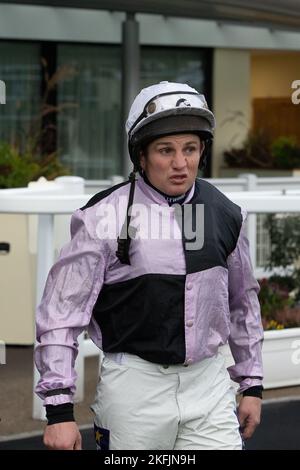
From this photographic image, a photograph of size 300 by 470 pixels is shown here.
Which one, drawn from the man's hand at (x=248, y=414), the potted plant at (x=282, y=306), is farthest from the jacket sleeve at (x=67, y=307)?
the potted plant at (x=282, y=306)

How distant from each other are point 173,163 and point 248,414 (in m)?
0.84

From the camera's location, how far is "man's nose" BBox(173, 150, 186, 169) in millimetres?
3604

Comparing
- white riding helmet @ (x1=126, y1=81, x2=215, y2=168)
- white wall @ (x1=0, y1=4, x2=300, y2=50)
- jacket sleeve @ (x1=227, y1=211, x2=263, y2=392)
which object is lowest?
jacket sleeve @ (x1=227, y1=211, x2=263, y2=392)

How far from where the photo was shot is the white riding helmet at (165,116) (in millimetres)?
3617

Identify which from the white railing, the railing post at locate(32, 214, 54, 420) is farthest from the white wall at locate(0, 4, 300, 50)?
the railing post at locate(32, 214, 54, 420)

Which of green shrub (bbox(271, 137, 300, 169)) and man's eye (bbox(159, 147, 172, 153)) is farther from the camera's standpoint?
green shrub (bbox(271, 137, 300, 169))

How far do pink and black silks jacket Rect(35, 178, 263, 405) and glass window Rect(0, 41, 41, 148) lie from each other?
12823 millimetres

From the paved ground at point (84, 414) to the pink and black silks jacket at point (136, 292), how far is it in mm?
2354

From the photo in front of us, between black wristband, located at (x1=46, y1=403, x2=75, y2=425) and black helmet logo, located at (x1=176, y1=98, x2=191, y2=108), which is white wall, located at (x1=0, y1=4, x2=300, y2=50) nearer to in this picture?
black helmet logo, located at (x1=176, y1=98, x2=191, y2=108)

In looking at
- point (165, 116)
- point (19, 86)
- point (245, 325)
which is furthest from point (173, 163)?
point (19, 86)

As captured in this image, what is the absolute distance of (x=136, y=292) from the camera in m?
3.60

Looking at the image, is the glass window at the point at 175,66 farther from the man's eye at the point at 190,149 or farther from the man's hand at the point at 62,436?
the man's hand at the point at 62,436

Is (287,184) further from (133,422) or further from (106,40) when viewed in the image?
(133,422)
